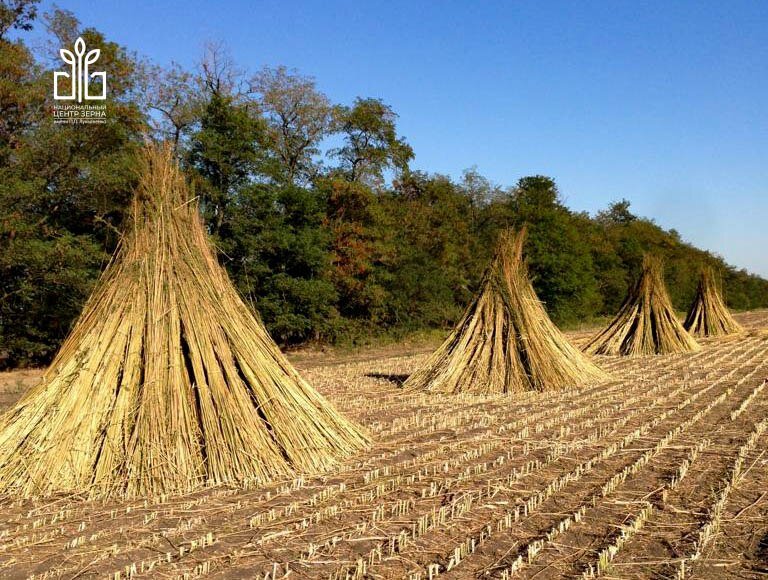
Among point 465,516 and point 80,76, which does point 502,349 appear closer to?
point 465,516

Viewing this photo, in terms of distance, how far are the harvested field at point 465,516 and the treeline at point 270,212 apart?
104 inches

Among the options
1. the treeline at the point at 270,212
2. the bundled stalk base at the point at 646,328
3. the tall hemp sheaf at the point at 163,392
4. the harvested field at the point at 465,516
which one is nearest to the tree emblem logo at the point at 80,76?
the treeline at the point at 270,212

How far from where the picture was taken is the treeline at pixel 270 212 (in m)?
13.4

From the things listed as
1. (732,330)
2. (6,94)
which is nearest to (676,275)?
(732,330)

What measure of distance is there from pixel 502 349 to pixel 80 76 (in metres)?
12.5

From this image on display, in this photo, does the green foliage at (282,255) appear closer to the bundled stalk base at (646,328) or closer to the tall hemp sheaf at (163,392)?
the bundled stalk base at (646,328)

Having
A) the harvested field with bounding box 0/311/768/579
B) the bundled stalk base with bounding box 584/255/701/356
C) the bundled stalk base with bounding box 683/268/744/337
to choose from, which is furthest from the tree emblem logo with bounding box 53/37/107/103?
the bundled stalk base with bounding box 683/268/744/337

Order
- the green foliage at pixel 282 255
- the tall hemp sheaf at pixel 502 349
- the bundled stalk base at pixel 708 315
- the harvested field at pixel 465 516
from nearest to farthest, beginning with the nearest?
the harvested field at pixel 465 516 < the tall hemp sheaf at pixel 502 349 < the green foliage at pixel 282 255 < the bundled stalk base at pixel 708 315

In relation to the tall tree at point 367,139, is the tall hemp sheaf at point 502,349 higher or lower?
lower

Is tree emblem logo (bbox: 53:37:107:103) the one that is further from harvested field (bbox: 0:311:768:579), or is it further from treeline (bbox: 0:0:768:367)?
harvested field (bbox: 0:311:768:579)

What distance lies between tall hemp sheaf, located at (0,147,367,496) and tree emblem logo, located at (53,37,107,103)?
11114 millimetres

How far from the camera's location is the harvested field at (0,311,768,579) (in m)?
3.38

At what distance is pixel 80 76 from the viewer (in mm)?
15477

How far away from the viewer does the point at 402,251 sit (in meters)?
22.9
